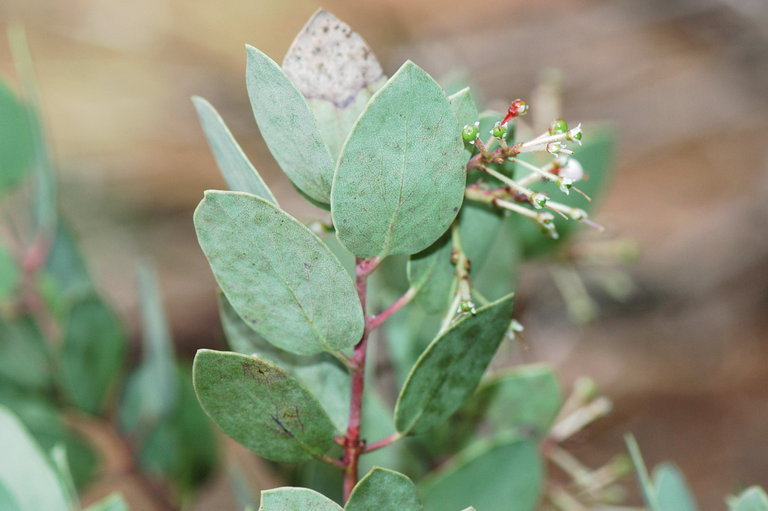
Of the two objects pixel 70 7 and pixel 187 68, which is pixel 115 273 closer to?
pixel 187 68

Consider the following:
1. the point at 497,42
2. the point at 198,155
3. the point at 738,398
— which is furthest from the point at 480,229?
the point at 198,155

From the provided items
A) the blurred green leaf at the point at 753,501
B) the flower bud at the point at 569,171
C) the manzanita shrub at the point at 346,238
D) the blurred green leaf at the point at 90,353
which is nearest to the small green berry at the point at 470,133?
the manzanita shrub at the point at 346,238

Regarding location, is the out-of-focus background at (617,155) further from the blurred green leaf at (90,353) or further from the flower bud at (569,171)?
the flower bud at (569,171)

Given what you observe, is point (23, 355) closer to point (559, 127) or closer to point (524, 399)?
point (524, 399)

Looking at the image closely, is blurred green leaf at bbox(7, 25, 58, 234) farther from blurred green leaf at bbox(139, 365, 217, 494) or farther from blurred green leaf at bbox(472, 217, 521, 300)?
blurred green leaf at bbox(472, 217, 521, 300)

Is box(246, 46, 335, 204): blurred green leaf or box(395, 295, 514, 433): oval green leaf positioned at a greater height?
box(246, 46, 335, 204): blurred green leaf

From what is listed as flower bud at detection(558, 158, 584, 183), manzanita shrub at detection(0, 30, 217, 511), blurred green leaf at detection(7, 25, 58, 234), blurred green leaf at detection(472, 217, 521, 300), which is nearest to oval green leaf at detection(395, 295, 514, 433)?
flower bud at detection(558, 158, 584, 183)
